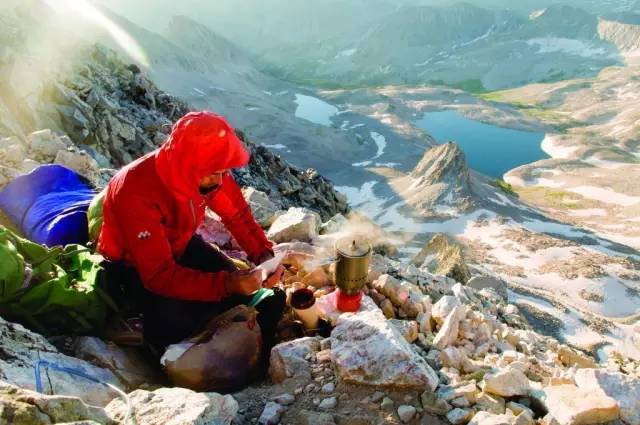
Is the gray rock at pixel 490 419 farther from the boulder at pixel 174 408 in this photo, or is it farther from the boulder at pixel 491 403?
the boulder at pixel 174 408

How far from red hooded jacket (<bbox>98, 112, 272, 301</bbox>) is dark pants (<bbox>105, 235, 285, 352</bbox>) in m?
0.15

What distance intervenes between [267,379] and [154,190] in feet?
5.86

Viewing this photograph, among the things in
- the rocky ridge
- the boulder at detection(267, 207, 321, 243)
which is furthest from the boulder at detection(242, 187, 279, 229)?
the rocky ridge

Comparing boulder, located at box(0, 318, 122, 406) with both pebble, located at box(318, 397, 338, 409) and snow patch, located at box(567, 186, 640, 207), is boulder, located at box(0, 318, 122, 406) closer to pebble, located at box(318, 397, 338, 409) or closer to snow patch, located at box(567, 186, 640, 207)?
pebble, located at box(318, 397, 338, 409)

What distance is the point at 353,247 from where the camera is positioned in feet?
15.2

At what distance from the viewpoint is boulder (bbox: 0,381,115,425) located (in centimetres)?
223

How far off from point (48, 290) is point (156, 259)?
0.92 m

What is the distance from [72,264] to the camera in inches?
186

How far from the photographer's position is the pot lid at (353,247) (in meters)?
4.61

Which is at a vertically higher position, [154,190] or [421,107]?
[154,190]

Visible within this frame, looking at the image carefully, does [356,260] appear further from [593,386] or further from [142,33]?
[142,33]

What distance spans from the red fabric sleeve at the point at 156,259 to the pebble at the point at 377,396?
4.73 ft

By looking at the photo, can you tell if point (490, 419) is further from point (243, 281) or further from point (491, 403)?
point (243, 281)

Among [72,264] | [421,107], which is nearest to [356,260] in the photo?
[72,264]
